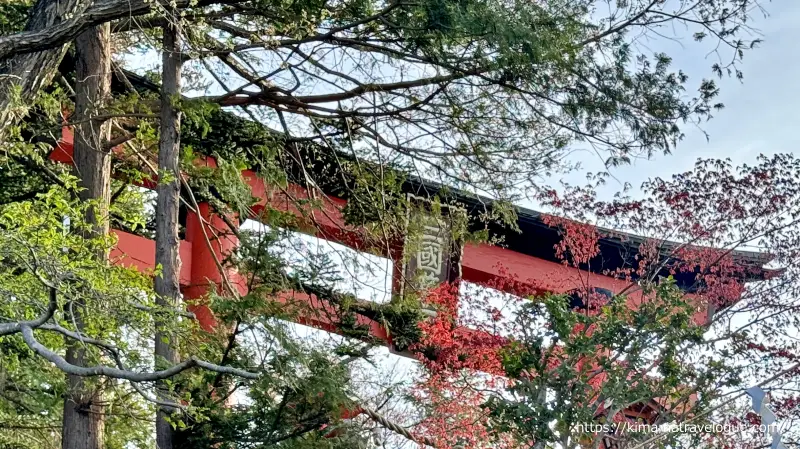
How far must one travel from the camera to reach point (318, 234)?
7.33 meters

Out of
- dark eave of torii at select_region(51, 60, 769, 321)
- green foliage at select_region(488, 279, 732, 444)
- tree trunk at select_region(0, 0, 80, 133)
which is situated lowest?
green foliage at select_region(488, 279, 732, 444)

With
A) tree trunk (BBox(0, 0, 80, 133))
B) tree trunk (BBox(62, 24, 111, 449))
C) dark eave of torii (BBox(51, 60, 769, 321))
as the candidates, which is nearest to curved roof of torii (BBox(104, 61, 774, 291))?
dark eave of torii (BBox(51, 60, 769, 321))

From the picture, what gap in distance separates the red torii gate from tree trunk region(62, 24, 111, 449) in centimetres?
45

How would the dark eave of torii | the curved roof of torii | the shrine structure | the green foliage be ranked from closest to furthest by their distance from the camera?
the green foliage < the shrine structure < the dark eave of torii < the curved roof of torii

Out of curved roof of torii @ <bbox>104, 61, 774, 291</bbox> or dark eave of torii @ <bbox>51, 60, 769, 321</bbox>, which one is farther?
curved roof of torii @ <bbox>104, 61, 774, 291</bbox>

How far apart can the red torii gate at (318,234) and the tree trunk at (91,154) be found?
1.46ft

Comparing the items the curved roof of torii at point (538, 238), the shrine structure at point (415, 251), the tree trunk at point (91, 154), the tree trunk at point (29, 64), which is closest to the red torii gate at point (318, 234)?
the shrine structure at point (415, 251)

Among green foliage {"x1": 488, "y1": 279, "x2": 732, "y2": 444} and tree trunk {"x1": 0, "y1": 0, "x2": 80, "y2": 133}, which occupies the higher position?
tree trunk {"x1": 0, "y1": 0, "x2": 80, "y2": 133}

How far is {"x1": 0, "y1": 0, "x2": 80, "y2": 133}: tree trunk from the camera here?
4.92m

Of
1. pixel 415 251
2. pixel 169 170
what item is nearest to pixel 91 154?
pixel 169 170

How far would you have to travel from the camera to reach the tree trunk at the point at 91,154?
6.20 m

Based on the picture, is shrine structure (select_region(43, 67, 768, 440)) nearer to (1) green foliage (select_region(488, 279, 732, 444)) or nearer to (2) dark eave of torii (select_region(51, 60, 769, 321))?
(2) dark eave of torii (select_region(51, 60, 769, 321))

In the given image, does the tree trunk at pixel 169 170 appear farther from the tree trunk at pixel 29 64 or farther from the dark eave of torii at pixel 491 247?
the tree trunk at pixel 29 64

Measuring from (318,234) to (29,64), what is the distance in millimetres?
2751
